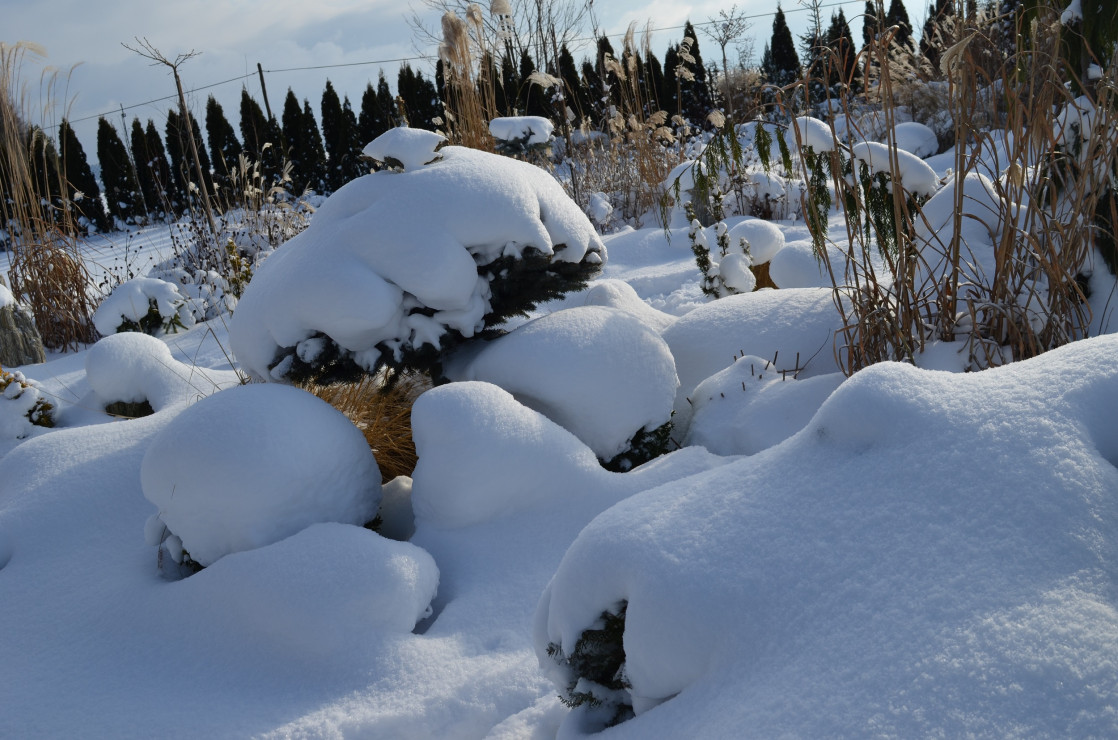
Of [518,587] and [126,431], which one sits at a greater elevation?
[126,431]

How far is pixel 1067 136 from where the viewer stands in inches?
87.0

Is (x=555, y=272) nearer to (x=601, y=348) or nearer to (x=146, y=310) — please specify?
(x=601, y=348)

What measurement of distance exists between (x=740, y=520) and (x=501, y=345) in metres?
1.25

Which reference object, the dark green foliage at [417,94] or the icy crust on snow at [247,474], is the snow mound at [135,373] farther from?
the dark green foliage at [417,94]

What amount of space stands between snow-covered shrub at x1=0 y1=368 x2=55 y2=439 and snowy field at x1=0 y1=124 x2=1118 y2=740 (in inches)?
1.4

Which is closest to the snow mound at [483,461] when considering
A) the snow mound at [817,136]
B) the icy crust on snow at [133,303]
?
the snow mound at [817,136]

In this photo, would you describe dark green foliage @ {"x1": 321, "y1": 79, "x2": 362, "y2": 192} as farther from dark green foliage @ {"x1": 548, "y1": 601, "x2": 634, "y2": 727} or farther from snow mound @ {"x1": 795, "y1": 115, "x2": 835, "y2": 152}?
dark green foliage @ {"x1": 548, "y1": 601, "x2": 634, "y2": 727}

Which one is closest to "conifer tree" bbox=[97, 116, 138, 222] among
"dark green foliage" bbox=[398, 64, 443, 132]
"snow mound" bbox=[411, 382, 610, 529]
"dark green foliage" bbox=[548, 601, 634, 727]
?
"dark green foliage" bbox=[398, 64, 443, 132]

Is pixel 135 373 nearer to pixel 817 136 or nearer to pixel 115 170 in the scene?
pixel 817 136

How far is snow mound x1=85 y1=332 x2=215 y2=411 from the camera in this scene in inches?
112

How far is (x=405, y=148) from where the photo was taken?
2193mm

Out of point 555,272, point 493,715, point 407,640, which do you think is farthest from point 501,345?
point 493,715

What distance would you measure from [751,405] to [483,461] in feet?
2.63

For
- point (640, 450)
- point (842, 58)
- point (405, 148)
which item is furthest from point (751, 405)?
point (405, 148)
